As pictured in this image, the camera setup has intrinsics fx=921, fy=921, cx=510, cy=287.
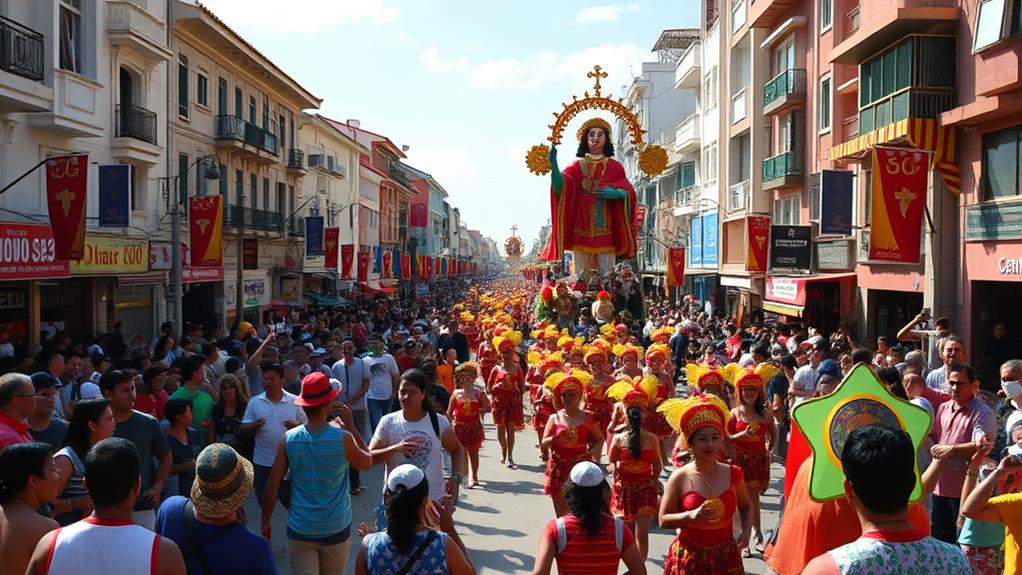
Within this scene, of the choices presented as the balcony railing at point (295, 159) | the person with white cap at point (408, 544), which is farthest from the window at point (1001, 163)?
the balcony railing at point (295, 159)

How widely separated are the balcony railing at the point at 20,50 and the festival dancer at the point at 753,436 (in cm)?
1319

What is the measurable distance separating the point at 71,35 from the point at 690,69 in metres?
26.8

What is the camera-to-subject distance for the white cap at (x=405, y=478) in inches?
157

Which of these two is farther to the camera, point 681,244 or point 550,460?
point 681,244

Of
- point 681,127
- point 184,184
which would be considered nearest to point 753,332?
point 184,184

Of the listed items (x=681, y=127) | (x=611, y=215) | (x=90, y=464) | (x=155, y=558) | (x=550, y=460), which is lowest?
(x=550, y=460)

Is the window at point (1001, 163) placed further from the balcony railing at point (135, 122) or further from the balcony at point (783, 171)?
the balcony railing at point (135, 122)

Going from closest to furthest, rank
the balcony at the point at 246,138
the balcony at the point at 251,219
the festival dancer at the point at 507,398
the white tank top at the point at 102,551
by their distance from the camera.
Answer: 1. the white tank top at the point at 102,551
2. the festival dancer at the point at 507,398
3. the balcony at the point at 246,138
4. the balcony at the point at 251,219

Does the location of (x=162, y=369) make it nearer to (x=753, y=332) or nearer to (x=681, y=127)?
(x=753, y=332)

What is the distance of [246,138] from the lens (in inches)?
1139

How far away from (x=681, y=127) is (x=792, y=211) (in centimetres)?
1571

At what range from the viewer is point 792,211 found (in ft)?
86.9

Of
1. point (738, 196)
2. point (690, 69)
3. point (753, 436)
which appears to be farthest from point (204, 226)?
point (690, 69)

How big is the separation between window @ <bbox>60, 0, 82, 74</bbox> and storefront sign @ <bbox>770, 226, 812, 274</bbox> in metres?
16.6
